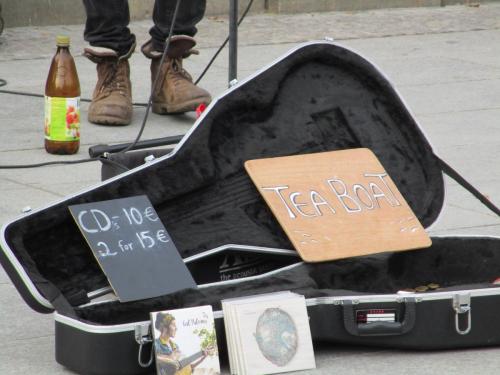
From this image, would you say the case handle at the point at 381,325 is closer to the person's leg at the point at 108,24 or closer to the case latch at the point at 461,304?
the case latch at the point at 461,304

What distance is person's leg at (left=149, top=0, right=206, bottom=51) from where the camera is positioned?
4.27 m

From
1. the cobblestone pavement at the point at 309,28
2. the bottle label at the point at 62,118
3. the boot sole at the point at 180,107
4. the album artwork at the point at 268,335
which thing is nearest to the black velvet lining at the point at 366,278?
the album artwork at the point at 268,335

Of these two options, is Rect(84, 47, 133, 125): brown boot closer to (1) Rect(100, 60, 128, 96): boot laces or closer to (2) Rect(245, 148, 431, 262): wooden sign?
(1) Rect(100, 60, 128, 96): boot laces

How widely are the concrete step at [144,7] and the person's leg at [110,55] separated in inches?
81.0

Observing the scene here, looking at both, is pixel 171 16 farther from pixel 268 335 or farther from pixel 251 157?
pixel 268 335

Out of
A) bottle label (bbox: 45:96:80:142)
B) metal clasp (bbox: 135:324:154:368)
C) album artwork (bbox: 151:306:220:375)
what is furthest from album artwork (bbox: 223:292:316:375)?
bottle label (bbox: 45:96:80:142)

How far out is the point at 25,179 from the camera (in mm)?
3746

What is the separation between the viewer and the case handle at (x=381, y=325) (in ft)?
7.61

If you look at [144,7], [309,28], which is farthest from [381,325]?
[144,7]

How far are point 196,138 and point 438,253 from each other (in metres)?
0.63

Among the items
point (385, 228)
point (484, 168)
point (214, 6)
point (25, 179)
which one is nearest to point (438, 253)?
point (385, 228)

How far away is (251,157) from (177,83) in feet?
5.63

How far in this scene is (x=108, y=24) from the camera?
420 centimetres

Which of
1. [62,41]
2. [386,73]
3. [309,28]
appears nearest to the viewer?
[62,41]
